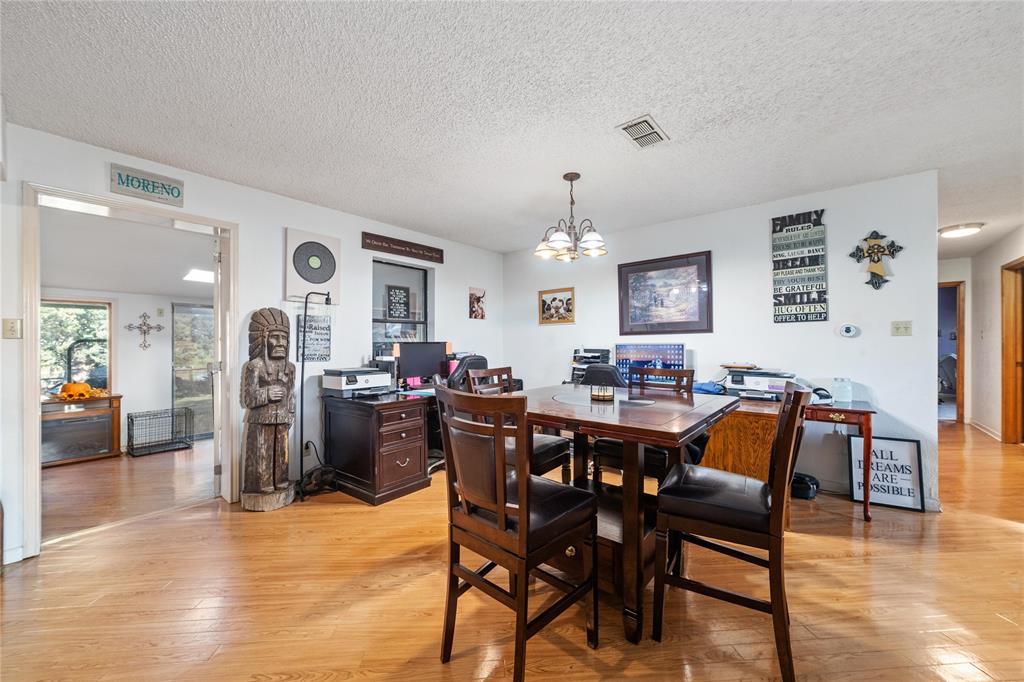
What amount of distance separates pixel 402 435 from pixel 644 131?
2816mm

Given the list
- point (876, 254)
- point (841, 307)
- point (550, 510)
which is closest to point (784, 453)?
point (550, 510)

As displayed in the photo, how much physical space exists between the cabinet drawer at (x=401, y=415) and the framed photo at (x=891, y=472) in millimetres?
3453

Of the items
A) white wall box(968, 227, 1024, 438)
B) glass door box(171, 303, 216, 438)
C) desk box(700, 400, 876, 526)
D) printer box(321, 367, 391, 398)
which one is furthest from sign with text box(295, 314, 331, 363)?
white wall box(968, 227, 1024, 438)

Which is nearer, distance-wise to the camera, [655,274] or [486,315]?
[655,274]

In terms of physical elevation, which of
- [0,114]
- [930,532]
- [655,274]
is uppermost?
[0,114]

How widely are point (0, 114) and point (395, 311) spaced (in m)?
2.85

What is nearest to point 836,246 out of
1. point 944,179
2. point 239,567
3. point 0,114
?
point 944,179

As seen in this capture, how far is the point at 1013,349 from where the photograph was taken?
4.43 meters

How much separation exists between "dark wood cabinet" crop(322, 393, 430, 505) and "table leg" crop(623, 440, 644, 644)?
2061 mm

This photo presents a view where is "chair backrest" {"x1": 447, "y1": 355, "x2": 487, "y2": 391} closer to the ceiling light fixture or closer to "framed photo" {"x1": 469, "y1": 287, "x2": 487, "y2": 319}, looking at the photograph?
"framed photo" {"x1": 469, "y1": 287, "x2": 487, "y2": 319}

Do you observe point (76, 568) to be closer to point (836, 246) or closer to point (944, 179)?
point (836, 246)

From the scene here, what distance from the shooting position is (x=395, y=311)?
4.38m

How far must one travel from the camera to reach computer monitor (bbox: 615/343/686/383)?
392cm

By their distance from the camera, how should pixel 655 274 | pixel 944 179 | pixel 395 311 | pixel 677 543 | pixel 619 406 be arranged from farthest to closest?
pixel 395 311
pixel 655 274
pixel 944 179
pixel 619 406
pixel 677 543
